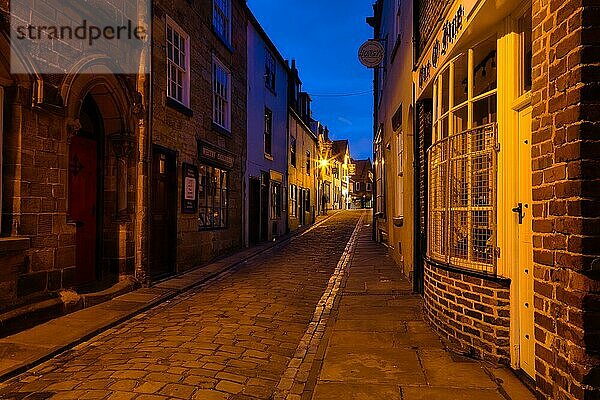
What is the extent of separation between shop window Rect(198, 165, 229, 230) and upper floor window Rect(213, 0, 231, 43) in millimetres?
4153

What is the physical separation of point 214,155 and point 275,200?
880 centimetres

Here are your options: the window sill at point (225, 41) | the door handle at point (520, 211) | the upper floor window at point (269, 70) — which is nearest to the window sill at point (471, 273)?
the door handle at point (520, 211)

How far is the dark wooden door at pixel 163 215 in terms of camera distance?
32.3 ft

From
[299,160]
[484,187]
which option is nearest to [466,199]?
[484,187]

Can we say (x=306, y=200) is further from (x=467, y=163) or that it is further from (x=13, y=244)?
(x=467, y=163)

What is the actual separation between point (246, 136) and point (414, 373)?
13.3 m

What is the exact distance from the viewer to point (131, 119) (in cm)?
870

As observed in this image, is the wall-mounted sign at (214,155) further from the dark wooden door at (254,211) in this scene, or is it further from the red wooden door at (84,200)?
the red wooden door at (84,200)

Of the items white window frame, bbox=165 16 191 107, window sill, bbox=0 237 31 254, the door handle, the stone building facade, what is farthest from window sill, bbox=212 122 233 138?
the door handle

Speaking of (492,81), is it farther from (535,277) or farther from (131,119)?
(131,119)

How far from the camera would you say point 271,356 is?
5.14 metres

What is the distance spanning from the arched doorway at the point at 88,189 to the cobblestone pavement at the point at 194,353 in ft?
6.05

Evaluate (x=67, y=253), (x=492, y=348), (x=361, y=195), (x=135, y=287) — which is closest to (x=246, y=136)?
(x=135, y=287)

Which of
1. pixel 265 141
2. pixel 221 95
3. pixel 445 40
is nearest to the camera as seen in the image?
pixel 445 40
